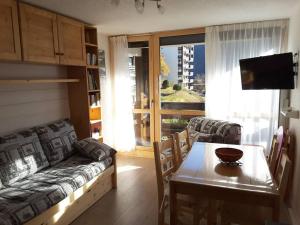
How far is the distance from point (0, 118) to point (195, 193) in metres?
2.25

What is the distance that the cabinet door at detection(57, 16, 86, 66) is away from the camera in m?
3.04

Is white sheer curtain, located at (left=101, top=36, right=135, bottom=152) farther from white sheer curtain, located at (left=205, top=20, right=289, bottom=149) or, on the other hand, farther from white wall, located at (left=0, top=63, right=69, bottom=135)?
white sheer curtain, located at (left=205, top=20, right=289, bottom=149)

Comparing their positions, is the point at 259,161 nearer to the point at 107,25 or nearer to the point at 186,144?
the point at 186,144

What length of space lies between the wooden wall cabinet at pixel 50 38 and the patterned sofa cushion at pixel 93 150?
1.06 metres

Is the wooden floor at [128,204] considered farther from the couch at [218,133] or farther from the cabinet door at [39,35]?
the cabinet door at [39,35]

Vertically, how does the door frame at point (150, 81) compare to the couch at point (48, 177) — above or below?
above

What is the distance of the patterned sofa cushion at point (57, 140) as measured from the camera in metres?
2.96

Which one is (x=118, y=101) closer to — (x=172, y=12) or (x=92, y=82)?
(x=92, y=82)

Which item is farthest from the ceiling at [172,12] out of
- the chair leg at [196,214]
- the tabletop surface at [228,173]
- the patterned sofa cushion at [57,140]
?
the chair leg at [196,214]

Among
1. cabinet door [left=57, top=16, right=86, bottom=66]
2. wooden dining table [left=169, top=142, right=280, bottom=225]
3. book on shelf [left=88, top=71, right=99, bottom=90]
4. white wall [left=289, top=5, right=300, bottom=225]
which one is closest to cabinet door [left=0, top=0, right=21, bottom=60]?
cabinet door [left=57, top=16, right=86, bottom=66]

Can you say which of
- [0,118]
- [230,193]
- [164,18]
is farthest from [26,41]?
[230,193]

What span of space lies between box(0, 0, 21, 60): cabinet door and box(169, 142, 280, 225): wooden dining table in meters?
1.96

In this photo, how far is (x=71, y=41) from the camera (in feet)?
10.5

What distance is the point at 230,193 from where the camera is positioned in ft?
5.62
